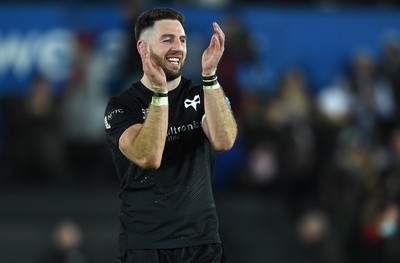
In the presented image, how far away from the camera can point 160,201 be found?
6164mm

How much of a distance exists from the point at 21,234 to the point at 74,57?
242cm

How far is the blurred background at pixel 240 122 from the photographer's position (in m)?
13.0

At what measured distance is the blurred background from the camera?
42.7 ft

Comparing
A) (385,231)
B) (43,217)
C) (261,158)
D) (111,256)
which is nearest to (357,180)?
(261,158)

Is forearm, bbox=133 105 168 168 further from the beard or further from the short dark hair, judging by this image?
the short dark hair

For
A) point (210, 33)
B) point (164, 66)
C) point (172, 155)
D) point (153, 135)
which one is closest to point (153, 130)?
point (153, 135)

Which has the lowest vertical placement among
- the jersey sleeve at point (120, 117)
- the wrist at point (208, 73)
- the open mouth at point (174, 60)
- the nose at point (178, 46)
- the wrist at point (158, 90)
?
the jersey sleeve at point (120, 117)

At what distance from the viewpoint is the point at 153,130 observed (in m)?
5.88

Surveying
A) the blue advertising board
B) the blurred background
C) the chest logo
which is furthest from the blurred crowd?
the chest logo

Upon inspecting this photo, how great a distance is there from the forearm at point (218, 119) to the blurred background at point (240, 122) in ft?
19.0

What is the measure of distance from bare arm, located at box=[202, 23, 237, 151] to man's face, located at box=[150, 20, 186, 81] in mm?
188

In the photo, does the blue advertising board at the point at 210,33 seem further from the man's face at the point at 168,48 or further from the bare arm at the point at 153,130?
the bare arm at the point at 153,130

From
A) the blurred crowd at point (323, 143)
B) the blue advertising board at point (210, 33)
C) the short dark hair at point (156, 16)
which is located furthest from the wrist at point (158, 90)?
the blue advertising board at point (210, 33)

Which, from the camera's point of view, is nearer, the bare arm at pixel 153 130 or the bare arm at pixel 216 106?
the bare arm at pixel 153 130
